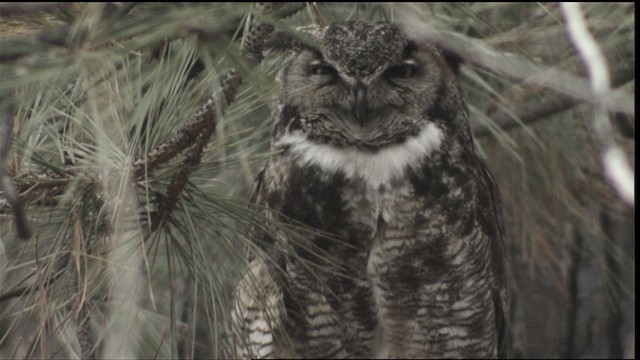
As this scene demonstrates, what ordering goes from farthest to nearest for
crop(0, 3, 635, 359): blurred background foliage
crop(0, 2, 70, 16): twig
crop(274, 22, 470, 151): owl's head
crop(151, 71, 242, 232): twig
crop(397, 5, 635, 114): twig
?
crop(274, 22, 470, 151): owl's head → crop(397, 5, 635, 114): twig → crop(151, 71, 242, 232): twig → crop(0, 3, 635, 359): blurred background foliage → crop(0, 2, 70, 16): twig

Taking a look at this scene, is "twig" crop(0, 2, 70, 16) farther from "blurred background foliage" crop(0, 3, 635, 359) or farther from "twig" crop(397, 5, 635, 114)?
"twig" crop(397, 5, 635, 114)

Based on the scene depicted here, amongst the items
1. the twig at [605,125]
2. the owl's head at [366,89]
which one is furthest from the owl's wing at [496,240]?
the twig at [605,125]

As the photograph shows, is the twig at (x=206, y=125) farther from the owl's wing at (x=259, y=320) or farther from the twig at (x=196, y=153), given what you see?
the owl's wing at (x=259, y=320)

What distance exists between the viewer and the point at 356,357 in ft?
6.26

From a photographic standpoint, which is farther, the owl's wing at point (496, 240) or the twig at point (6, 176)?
the owl's wing at point (496, 240)

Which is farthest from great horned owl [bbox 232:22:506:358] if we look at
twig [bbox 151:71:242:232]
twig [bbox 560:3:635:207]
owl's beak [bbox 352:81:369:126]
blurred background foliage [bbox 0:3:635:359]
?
twig [bbox 560:3:635:207]

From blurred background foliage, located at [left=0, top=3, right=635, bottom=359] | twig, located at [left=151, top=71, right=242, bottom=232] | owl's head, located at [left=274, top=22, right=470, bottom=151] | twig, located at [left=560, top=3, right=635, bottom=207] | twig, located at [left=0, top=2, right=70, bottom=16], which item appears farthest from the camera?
owl's head, located at [left=274, top=22, right=470, bottom=151]

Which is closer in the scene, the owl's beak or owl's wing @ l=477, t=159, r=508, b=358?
the owl's beak

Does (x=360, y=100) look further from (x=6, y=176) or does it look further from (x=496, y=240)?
(x=6, y=176)

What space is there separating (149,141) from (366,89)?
52 centimetres

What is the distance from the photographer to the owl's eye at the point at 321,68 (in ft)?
5.53

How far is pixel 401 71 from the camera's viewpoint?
67.4 inches

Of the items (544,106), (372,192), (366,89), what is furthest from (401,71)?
(544,106)

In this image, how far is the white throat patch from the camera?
1.73 m
